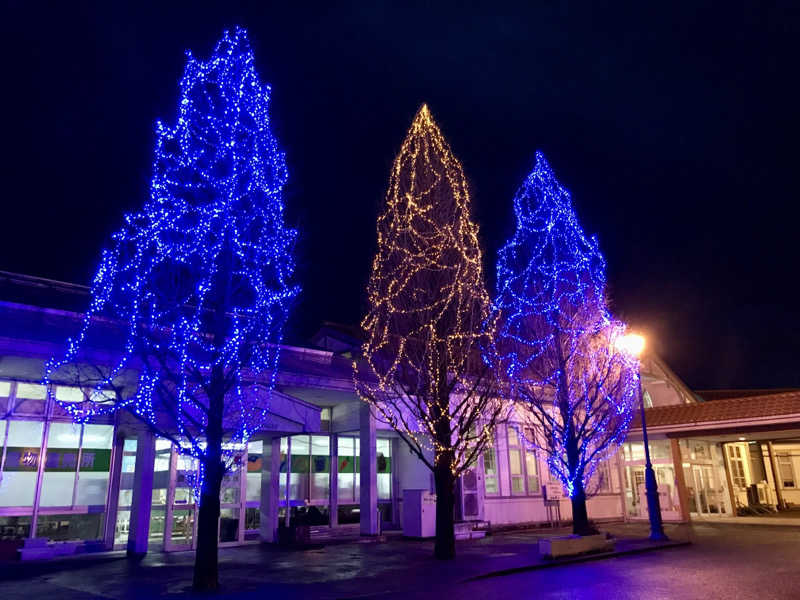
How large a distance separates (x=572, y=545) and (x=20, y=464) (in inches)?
515

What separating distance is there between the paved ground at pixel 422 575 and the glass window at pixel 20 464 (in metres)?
2.05

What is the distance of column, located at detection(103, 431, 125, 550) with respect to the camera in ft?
50.9

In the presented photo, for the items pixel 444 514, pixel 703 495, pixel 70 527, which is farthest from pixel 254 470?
pixel 703 495

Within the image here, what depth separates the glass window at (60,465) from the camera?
15.0 m

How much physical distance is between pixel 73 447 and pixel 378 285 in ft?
29.0

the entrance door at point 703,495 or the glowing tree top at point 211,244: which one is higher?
the glowing tree top at point 211,244

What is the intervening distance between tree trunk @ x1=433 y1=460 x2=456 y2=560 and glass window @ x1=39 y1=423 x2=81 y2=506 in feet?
30.4

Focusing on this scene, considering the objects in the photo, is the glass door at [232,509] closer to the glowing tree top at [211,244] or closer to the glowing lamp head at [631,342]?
the glowing tree top at [211,244]

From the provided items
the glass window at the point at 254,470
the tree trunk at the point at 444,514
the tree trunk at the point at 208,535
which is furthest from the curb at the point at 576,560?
the glass window at the point at 254,470

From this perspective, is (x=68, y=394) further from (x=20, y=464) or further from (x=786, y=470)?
(x=786, y=470)

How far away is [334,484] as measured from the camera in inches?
784

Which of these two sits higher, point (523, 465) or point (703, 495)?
point (523, 465)

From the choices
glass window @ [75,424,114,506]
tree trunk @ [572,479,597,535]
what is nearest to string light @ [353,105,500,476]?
tree trunk @ [572,479,597,535]

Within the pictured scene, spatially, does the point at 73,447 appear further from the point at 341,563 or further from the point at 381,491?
the point at 381,491
